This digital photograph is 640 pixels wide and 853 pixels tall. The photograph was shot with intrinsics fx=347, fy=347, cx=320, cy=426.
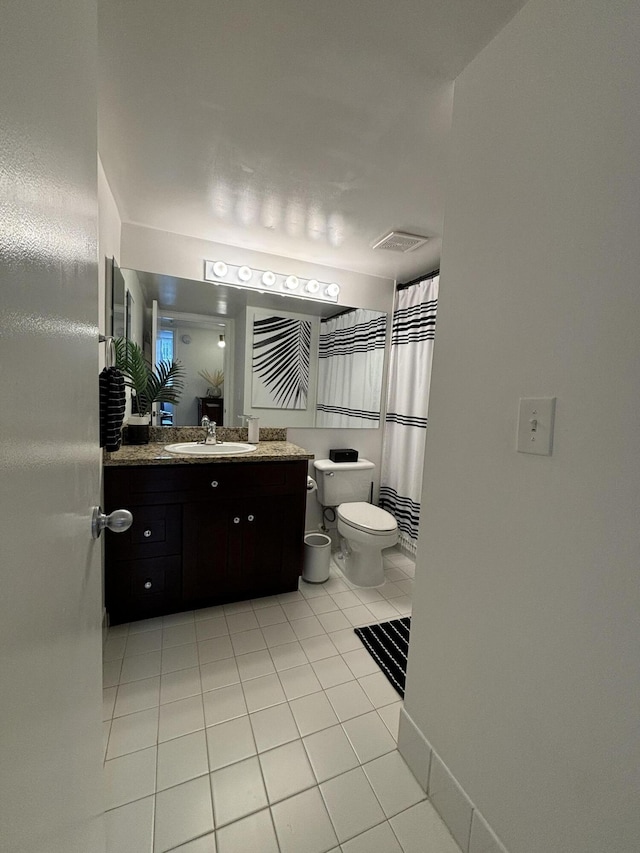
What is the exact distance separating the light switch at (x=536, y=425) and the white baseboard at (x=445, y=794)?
97 centimetres

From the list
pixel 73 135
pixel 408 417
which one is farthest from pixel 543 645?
pixel 408 417

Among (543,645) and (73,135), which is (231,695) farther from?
(73,135)

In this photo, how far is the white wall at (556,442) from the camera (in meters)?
0.64

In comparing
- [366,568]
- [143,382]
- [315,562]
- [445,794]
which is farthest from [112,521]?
[366,568]

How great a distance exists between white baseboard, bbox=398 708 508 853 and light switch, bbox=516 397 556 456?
0.97 metres

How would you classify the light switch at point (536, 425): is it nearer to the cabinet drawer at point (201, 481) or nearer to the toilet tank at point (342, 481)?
the cabinet drawer at point (201, 481)

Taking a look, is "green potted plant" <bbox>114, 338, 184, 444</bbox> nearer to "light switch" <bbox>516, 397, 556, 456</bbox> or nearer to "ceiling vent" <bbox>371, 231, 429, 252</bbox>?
"ceiling vent" <bbox>371, 231, 429, 252</bbox>

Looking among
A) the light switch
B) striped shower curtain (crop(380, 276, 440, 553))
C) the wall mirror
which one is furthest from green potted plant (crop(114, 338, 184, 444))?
the light switch

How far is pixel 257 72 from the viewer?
1.05m

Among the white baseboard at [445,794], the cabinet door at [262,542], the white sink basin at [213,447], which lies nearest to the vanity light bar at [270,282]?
the white sink basin at [213,447]

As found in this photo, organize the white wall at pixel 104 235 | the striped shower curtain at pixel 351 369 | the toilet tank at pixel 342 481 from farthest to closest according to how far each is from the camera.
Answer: the striped shower curtain at pixel 351 369 < the toilet tank at pixel 342 481 < the white wall at pixel 104 235

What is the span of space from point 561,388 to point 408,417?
6.10 feet

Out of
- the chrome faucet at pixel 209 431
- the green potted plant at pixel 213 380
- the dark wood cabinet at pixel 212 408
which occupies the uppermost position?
the green potted plant at pixel 213 380

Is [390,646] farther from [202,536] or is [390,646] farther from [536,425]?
[536,425]
